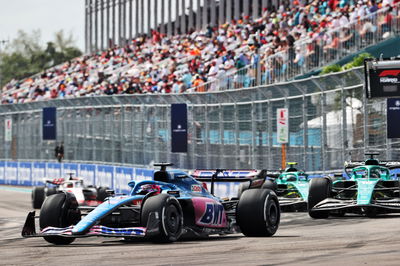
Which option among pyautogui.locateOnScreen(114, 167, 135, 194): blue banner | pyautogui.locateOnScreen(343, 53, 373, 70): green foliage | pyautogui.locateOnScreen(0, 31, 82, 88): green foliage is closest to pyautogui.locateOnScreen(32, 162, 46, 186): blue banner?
pyautogui.locateOnScreen(114, 167, 135, 194): blue banner

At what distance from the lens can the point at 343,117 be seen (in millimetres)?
20359

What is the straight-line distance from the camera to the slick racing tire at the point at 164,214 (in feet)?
37.7

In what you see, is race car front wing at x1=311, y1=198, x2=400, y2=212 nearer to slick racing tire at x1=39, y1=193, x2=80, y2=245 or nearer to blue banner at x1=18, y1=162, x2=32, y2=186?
slick racing tire at x1=39, y1=193, x2=80, y2=245

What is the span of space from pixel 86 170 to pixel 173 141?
28.1 ft

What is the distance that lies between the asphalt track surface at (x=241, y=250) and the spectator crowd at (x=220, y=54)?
46.3 ft

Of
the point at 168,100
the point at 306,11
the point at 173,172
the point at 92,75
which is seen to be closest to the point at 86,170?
the point at 168,100

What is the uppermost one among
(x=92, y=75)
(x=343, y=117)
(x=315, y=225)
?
(x=92, y=75)

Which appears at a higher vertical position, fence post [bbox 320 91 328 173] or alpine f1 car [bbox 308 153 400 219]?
fence post [bbox 320 91 328 173]

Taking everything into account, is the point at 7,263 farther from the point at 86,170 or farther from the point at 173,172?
the point at 86,170

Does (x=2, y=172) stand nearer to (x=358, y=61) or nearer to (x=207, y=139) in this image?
(x=207, y=139)

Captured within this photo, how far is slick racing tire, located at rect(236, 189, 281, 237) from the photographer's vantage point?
1249 cm

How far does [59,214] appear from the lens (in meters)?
12.2

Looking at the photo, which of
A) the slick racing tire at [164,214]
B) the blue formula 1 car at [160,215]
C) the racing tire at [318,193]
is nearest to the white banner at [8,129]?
the racing tire at [318,193]

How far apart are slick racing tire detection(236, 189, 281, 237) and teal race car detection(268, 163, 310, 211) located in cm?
622
